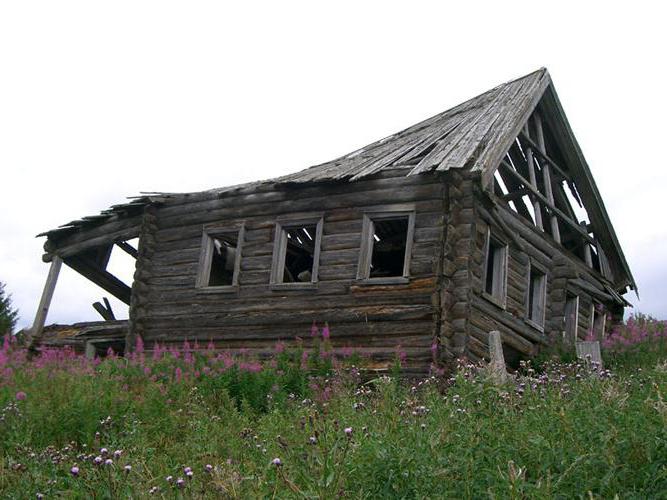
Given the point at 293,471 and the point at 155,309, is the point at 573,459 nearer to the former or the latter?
the point at 293,471

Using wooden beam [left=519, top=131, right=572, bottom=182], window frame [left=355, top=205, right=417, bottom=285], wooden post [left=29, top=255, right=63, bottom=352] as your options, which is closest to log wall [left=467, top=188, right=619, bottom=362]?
window frame [left=355, top=205, right=417, bottom=285]

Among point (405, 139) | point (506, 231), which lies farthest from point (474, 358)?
point (405, 139)

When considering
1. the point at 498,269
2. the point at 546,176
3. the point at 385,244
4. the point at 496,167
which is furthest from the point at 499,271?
the point at 546,176

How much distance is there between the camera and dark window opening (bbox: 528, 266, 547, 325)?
1736 centimetres

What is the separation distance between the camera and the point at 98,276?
20953 millimetres

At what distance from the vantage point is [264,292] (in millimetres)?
15547

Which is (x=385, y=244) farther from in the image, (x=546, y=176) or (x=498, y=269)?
(x=546, y=176)

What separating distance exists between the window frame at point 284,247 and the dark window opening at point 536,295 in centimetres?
491

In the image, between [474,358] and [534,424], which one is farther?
[474,358]

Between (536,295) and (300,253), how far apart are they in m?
5.54

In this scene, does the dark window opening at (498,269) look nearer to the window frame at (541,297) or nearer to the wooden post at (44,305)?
the window frame at (541,297)

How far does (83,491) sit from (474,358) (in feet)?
28.9

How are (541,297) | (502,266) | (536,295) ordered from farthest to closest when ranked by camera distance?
(536,295)
(541,297)
(502,266)

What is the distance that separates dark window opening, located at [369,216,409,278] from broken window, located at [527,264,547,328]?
285 cm
